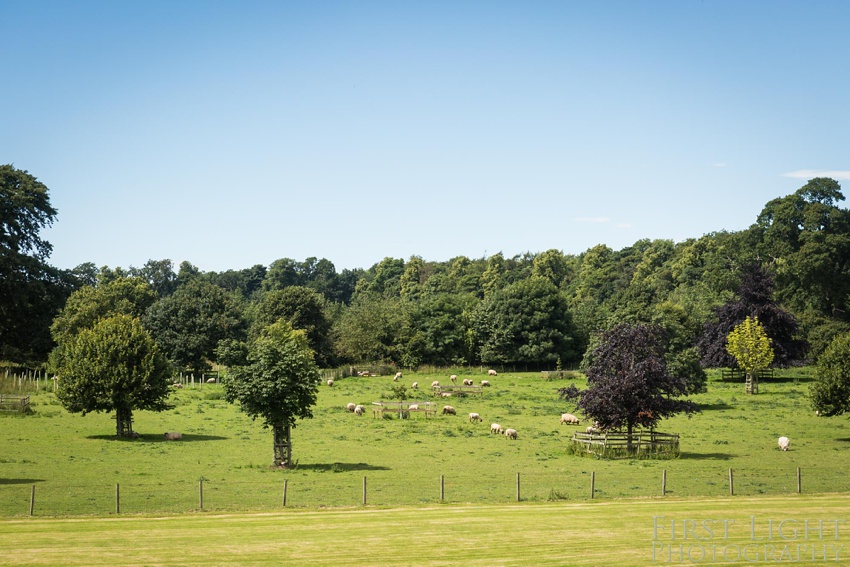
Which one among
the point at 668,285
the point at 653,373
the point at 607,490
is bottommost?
the point at 607,490

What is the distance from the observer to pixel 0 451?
3981cm

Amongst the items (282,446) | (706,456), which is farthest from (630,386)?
(282,446)

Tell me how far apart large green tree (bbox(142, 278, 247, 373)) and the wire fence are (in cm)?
5773

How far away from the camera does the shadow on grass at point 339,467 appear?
37.4 m

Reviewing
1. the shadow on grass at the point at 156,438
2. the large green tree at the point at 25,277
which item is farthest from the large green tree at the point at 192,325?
the shadow on grass at the point at 156,438

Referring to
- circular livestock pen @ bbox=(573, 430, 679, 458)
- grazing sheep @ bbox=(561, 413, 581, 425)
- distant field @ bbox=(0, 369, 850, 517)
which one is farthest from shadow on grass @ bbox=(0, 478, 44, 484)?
grazing sheep @ bbox=(561, 413, 581, 425)

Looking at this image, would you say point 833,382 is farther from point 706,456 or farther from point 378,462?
point 378,462

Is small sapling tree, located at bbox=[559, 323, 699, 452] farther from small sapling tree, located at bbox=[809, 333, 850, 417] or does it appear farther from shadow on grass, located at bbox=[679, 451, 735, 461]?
small sapling tree, located at bbox=[809, 333, 850, 417]

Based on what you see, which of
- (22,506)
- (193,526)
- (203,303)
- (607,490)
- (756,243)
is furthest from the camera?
(756,243)

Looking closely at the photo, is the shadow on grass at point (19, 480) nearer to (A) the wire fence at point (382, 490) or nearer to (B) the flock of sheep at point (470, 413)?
(A) the wire fence at point (382, 490)

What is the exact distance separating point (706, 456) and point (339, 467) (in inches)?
727

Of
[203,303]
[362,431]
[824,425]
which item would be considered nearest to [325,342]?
[203,303]

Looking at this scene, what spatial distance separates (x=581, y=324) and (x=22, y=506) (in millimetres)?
88365

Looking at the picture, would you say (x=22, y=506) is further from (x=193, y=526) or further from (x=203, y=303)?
(x=203, y=303)
